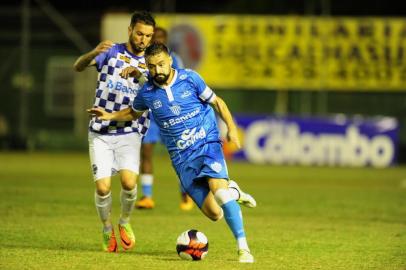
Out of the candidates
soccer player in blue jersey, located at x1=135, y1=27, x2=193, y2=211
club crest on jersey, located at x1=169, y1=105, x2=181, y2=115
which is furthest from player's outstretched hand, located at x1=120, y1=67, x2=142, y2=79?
soccer player in blue jersey, located at x1=135, y1=27, x2=193, y2=211

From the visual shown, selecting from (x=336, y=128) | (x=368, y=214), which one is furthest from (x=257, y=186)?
(x=336, y=128)

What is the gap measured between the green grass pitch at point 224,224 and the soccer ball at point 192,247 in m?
0.12

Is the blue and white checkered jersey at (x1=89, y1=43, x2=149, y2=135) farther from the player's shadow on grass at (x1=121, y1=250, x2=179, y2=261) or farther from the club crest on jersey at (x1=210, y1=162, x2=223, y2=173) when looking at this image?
the club crest on jersey at (x1=210, y1=162, x2=223, y2=173)

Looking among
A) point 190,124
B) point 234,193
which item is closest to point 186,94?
point 190,124

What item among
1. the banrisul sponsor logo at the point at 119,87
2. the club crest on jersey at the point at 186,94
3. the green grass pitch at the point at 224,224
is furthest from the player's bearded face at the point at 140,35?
the green grass pitch at the point at 224,224

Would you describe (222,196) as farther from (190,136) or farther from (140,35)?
(140,35)

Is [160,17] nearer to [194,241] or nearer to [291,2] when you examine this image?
[291,2]

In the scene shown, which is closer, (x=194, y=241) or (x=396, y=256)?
(x=194, y=241)

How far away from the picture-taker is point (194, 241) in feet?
30.2

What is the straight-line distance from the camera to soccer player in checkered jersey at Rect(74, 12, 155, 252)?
9977 millimetres

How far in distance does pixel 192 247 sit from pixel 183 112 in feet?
4.01

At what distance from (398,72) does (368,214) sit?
13.8 m

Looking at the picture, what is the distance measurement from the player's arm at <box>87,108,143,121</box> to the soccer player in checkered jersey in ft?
0.88

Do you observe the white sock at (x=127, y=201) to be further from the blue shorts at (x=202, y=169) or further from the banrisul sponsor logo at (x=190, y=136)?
the banrisul sponsor logo at (x=190, y=136)
